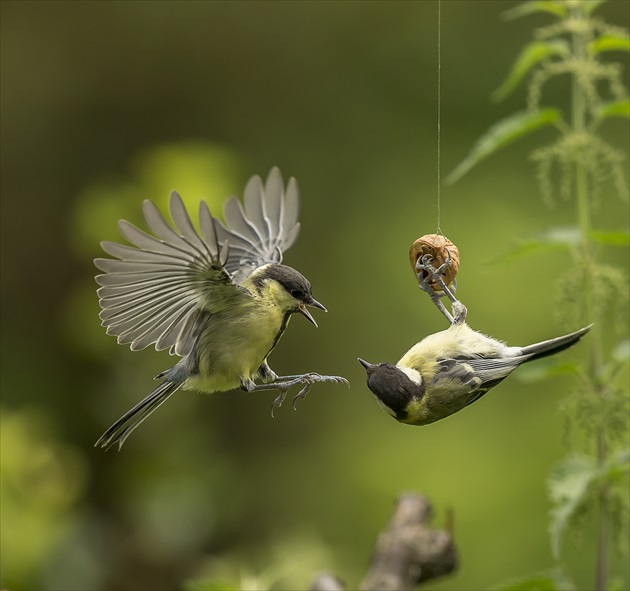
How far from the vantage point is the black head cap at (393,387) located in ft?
6.33

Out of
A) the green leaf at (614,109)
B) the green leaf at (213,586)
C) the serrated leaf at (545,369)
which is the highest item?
the green leaf at (614,109)

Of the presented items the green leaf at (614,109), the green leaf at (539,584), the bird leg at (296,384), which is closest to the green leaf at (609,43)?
the green leaf at (614,109)

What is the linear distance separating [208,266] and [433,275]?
1.55 ft

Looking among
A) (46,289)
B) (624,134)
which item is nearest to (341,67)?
(624,134)

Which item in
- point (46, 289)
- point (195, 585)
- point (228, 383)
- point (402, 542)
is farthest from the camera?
point (46, 289)

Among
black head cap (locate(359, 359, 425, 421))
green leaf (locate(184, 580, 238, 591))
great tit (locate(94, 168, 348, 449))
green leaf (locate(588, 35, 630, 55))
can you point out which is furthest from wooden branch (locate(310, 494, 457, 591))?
green leaf (locate(588, 35, 630, 55))

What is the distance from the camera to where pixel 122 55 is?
6.57 metres

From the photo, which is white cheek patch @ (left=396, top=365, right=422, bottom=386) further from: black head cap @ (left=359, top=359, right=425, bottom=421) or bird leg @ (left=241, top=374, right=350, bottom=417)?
bird leg @ (left=241, top=374, right=350, bottom=417)

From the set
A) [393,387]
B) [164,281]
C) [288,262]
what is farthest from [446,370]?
[288,262]

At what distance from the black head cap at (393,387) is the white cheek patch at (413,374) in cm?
2

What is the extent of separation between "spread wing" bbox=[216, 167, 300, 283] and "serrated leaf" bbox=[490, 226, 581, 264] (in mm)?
536

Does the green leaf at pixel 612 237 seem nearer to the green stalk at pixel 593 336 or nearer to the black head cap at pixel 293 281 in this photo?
the green stalk at pixel 593 336

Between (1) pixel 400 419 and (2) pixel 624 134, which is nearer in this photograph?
(1) pixel 400 419

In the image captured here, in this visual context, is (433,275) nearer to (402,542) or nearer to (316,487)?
(402,542)
